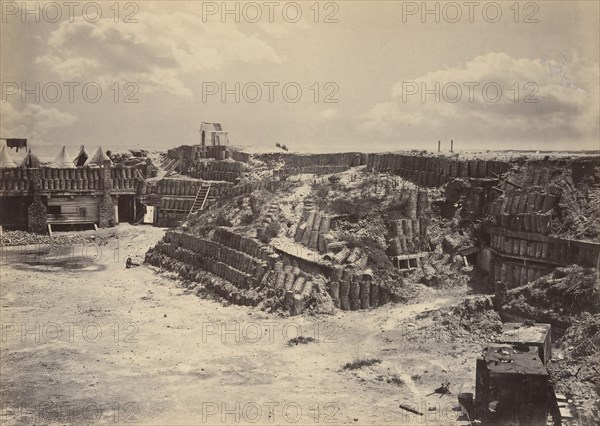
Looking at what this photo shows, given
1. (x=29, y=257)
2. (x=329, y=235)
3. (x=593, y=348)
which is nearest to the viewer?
(x=593, y=348)

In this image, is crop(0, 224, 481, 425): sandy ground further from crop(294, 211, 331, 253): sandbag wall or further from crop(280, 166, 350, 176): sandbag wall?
crop(280, 166, 350, 176): sandbag wall

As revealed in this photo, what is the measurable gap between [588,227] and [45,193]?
35797 mm

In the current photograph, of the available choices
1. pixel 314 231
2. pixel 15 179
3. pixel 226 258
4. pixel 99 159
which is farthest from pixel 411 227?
pixel 99 159

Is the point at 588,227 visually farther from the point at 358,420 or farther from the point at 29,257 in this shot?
the point at 29,257

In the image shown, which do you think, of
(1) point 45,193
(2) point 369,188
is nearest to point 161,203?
(1) point 45,193

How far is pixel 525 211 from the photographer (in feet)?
80.8

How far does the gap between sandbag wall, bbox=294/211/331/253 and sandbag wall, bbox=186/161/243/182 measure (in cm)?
1835

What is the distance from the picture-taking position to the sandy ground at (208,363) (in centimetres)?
1673

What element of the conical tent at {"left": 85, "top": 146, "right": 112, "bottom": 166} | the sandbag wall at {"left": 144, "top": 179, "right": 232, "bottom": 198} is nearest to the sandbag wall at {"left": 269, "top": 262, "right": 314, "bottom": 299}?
the sandbag wall at {"left": 144, "top": 179, "right": 232, "bottom": 198}

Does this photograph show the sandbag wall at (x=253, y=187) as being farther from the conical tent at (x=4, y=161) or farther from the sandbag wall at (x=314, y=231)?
the conical tent at (x=4, y=161)

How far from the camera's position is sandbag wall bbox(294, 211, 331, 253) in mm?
26969

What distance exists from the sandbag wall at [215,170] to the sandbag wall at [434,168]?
15.7 metres

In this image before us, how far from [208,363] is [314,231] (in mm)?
9059

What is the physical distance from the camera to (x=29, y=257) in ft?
123
